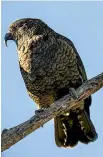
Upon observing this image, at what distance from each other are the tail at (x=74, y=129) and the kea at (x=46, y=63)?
0.05 feet

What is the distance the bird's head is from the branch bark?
153 cm

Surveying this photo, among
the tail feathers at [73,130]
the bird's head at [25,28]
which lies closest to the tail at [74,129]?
the tail feathers at [73,130]

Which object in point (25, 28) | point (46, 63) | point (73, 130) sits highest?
point (25, 28)

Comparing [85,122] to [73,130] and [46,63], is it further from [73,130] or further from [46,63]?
[46,63]

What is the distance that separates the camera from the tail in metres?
6.52

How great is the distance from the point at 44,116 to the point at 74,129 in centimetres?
201

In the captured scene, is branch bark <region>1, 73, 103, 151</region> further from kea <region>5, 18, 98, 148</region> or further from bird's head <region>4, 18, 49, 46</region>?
bird's head <region>4, 18, 49, 46</region>

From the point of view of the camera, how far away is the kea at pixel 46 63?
5.92 meters

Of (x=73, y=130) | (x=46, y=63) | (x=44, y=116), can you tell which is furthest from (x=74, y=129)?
(x=44, y=116)

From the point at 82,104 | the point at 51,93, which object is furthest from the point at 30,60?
the point at 82,104

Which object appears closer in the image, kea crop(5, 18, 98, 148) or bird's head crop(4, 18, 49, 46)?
kea crop(5, 18, 98, 148)

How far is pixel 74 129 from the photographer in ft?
21.8

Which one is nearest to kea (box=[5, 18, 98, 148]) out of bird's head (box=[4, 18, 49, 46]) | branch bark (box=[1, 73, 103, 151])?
bird's head (box=[4, 18, 49, 46])

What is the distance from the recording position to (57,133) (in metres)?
6.78
